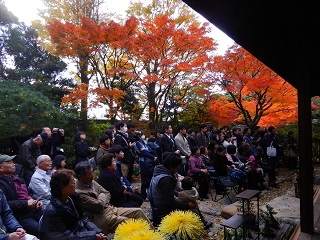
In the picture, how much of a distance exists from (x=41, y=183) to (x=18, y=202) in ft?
Result: 2.01

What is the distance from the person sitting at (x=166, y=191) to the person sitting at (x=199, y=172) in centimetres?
248

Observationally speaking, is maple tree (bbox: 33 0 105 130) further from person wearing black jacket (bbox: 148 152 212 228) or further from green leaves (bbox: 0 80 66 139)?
person wearing black jacket (bbox: 148 152 212 228)

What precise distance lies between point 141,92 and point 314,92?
930 centimetres

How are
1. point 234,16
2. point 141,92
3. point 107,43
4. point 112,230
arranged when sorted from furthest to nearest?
point 141,92 → point 107,43 → point 112,230 → point 234,16

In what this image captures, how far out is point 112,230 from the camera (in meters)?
3.42

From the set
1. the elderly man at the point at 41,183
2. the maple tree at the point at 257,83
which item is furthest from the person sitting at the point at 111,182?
the maple tree at the point at 257,83

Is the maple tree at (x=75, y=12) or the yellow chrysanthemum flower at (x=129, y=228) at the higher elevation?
the maple tree at (x=75, y=12)

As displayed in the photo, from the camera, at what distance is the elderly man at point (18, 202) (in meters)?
3.36

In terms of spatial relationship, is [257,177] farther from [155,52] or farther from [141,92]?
[141,92]

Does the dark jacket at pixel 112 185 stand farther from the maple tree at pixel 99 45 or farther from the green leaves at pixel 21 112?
the maple tree at pixel 99 45

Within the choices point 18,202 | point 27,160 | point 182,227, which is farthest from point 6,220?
point 182,227

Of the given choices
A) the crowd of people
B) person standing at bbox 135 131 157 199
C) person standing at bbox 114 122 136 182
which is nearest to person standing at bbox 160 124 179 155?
the crowd of people

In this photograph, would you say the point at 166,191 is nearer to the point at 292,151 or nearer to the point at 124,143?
the point at 124,143

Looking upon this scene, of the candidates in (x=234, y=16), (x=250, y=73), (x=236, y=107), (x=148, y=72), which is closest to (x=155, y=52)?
(x=148, y=72)
